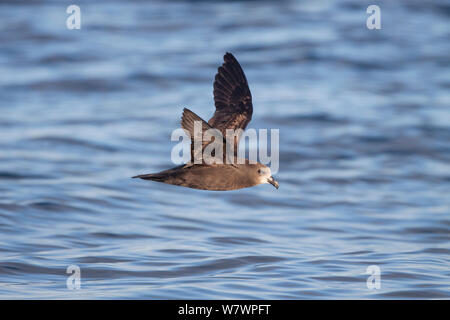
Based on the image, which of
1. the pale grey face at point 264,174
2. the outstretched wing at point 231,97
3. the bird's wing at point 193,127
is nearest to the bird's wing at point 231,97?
the outstretched wing at point 231,97

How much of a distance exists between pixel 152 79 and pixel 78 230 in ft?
41.4

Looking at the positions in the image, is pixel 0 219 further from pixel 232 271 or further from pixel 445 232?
pixel 445 232

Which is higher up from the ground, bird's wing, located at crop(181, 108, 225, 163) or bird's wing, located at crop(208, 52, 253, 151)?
bird's wing, located at crop(208, 52, 253, 151)

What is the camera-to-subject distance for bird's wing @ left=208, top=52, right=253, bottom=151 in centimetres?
822

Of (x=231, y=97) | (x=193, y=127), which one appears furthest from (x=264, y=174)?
(x=231, y=97)

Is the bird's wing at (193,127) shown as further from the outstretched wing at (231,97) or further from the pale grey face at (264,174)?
the outstretched wing at (231,97)

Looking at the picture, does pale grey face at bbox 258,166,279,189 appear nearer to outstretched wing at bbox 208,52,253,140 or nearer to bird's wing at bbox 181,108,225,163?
bird's wing at bbox 181,108,225,163

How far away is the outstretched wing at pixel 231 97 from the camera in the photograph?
8.22 m

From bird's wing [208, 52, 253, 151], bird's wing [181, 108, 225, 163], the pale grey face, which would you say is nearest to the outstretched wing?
bird's wing [208, 52, 253, 151]

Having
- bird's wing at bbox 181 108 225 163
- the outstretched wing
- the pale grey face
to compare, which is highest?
the outstretched wing

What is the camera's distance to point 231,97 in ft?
27.5

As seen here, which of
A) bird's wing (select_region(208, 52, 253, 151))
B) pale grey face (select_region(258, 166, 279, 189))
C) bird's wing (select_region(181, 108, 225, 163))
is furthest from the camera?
bird's wing (select_region(208, 52, 253, 151))

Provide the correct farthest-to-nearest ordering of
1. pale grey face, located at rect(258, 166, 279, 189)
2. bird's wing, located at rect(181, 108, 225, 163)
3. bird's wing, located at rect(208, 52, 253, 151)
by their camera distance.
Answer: bird's wing, located at rect(208, 52, 253, 151) < pale grey face, located at rect(258, 166, 279, 189) < bird's wing, located at rect(181, 108, 225, 163)

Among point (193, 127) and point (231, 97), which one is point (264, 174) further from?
point (231, 97)
